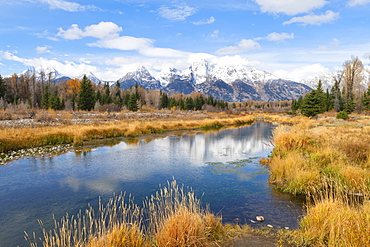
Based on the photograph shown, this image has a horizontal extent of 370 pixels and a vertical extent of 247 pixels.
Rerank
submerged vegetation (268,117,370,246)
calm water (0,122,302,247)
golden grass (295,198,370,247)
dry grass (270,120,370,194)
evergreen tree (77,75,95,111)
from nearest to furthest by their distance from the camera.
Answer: golden grass (295,198,370,247) < submerged vegetation (268,117,370,246) < calm water (0,122,302,247) < dry grass (270,120,370,194) < evergreen tree (77,75,95,111)

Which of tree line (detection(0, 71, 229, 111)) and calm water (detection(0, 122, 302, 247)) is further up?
tree line (detection(0, 71, 229, 111))

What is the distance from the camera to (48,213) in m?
8.60

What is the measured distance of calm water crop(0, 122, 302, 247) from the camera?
27.9 feet

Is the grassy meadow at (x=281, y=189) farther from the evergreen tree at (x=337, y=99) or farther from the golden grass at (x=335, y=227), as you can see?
the evergreen tree at (x=337, y=99)

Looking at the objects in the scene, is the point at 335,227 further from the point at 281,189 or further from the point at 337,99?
the point at 337,99

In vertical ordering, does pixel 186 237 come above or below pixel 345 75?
below

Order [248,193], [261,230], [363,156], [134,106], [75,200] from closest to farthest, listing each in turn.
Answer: [261,230], [75,200], [248,193], [363,156], [134,106]

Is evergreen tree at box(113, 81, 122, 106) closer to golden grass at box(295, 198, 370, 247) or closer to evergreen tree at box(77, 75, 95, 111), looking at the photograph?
evergreen tree at box(77, 75, 95, 111)

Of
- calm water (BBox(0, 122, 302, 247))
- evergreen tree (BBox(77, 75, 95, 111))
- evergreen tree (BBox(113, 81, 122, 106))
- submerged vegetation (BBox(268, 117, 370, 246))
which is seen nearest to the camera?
submerged vegetation (BBox(268, 117, 370, 246))

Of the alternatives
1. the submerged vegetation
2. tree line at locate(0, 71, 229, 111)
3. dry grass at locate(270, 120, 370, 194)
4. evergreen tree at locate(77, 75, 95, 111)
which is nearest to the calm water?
dry grass at locate(270, 120, 370, 194)

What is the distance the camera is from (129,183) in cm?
1198

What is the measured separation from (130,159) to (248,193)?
9731 mm

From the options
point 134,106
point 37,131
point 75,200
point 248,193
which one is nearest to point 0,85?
point 134,106

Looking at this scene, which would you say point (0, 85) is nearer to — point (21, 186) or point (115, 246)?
point (21, 186)
